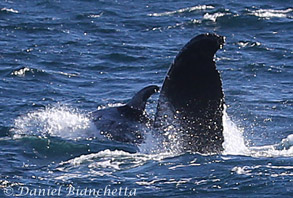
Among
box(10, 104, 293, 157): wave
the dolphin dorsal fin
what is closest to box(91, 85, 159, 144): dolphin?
the dolphin dorsal fin

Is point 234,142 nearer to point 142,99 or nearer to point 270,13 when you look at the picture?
point 142,99

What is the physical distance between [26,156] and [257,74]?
34.1 feet

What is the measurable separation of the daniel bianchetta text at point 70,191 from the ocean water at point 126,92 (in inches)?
0.6

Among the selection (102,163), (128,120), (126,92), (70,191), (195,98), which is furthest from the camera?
(126,92)

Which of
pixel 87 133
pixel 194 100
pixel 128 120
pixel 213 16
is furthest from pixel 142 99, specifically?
pixel 213 16

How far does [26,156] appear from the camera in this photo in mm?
15297

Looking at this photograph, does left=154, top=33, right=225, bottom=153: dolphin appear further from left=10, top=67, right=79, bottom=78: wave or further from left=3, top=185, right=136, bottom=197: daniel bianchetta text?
left=10, top=67, right=79, bottom=78: wave

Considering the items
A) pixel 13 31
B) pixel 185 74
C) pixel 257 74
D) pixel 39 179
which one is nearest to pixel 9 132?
pixel 39 179

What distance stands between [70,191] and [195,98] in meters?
2.13

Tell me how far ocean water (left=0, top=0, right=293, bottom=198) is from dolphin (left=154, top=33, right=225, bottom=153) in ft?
1.22

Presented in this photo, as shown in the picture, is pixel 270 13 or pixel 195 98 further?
pixel 270 13

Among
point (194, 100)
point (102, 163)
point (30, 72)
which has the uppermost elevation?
point (194, 100)

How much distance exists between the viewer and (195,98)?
43.6 feet

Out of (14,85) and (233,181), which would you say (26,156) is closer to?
(233,181)
